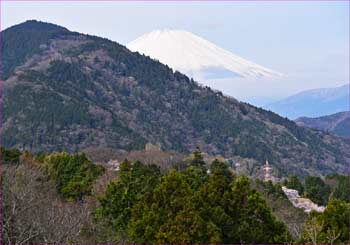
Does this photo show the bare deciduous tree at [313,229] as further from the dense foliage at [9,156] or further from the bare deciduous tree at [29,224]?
the dense foliage at [9,156]

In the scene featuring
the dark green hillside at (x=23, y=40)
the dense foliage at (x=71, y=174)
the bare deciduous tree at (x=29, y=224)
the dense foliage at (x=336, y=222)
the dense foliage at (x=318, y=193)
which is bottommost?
the dense foliage at (x=318, y=193)

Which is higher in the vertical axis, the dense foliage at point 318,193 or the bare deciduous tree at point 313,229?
the bare deciduous tree at point 313,229

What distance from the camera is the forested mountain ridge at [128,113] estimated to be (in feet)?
273

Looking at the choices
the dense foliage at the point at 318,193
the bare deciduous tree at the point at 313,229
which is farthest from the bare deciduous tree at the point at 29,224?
the dense foliage at the point at 318,193

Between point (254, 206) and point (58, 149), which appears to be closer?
point (254, 206)

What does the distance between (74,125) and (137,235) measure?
68.6 meters

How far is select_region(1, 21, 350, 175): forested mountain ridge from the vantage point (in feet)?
273

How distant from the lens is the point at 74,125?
84.7 m

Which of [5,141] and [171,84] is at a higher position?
[171,84]

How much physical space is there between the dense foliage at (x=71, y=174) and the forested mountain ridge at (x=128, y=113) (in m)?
40.3

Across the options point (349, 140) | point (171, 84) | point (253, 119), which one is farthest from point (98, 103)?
point (349, 140)

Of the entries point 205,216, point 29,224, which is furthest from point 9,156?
point 205,216

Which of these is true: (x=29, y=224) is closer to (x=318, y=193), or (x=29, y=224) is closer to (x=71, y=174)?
(x=71, y=174)

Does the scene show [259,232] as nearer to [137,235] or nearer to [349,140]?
[137,235]
